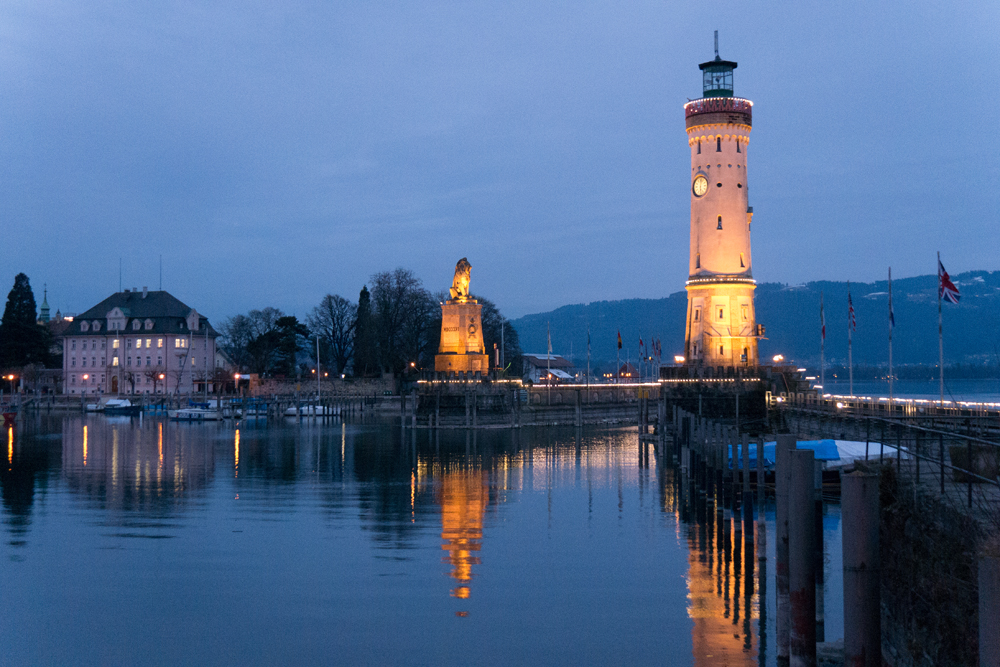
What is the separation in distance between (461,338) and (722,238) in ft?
75.9

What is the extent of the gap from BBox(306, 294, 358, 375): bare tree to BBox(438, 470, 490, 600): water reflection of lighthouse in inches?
2831

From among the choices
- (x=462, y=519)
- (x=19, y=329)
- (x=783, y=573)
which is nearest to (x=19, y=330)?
(x=19, y=329)

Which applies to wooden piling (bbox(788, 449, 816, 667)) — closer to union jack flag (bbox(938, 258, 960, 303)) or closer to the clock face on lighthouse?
union jack flag (bbox(938, 258, 960, 303))

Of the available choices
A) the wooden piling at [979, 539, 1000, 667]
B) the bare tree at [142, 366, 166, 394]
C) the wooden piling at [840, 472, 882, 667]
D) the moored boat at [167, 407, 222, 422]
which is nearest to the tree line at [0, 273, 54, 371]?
the bare tree at [142, 366, 166, 394]

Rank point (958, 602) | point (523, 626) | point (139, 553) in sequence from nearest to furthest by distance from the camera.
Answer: point (958, 602) → point (523, 626) → point (139, 553)

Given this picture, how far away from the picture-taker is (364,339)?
103 metres

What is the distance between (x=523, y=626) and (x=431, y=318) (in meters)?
90.9

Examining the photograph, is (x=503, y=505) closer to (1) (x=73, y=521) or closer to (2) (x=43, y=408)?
(1) (x=73, y=521)

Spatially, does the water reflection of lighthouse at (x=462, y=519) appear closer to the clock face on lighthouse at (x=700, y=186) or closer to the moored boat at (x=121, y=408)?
the clock face on lighthouse at (x=700, y=186)

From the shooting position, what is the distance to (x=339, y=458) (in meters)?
51.9

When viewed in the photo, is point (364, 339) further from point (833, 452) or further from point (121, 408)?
point (833, 452)

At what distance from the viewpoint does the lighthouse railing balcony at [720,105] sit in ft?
218

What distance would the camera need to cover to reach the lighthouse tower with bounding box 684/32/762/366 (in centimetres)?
6625

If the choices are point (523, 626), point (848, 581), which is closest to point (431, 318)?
point (523, 626)
